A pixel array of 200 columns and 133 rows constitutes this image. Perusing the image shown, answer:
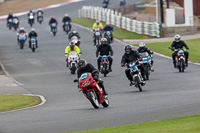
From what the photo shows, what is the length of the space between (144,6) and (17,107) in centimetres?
5506

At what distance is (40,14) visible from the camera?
67375 millimetres

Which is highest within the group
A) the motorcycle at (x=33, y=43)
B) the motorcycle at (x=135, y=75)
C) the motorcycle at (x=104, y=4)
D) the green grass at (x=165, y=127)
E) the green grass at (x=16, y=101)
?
the green grass at (x=165, y=127)

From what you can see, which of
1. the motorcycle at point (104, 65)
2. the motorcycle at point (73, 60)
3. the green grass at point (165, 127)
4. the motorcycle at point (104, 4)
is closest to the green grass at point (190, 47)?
the motorcycle at point (73, 60)

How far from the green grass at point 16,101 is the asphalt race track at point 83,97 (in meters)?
0.54

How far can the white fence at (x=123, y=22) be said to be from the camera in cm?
5013

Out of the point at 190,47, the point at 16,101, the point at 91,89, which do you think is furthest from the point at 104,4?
the point at 91,89

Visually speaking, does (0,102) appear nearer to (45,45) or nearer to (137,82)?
(137,82)

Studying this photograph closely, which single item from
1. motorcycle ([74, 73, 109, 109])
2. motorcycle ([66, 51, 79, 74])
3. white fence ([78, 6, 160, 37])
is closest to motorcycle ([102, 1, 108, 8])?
white fence ([78, 6, 160, 37])

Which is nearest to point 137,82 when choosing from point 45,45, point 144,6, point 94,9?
point 45,45

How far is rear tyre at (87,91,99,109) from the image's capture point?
17.9 metres

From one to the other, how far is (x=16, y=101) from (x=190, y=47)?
2101 cm

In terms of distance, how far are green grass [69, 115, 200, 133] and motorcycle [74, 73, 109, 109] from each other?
386cm

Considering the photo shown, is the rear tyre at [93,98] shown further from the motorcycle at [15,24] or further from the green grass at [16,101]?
the motorcycle at [15,24]

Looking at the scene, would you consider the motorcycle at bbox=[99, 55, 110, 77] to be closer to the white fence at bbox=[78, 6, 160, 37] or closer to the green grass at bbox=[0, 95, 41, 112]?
the green grass at bbox=[0, 95, 41, 112]
